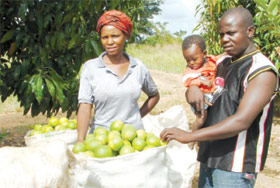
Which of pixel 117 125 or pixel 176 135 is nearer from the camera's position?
pixel 176 135

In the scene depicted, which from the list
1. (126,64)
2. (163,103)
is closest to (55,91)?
(126,64)

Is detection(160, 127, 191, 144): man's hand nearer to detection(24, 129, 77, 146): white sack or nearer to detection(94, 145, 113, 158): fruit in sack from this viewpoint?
detection(94, 145, 113, 158): fruit in sack

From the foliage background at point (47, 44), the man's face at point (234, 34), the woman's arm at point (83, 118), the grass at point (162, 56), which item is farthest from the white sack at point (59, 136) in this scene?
the grass at point (162, 56)

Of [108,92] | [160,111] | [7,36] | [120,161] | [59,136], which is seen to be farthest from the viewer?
[160,111]

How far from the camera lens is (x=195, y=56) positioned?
1.82 metres

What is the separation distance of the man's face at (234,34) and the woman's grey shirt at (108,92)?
0.70 meters

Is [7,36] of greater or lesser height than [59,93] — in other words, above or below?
above

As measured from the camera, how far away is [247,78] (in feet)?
4.64

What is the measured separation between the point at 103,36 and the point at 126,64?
23cm

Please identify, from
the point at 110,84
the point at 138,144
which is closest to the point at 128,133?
the point at 138,144

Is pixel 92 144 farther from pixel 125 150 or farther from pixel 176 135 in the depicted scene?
pixel 176 135

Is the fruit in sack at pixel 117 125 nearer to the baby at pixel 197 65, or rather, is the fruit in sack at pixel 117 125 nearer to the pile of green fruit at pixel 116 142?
the pile of green fruit at pixel 116 142

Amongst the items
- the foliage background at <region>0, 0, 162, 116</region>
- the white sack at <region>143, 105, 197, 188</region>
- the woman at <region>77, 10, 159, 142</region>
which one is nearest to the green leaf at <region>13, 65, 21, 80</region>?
the foliage background at <region>0, 0, 162, 116</region>

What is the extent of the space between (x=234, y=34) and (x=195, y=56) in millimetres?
393
